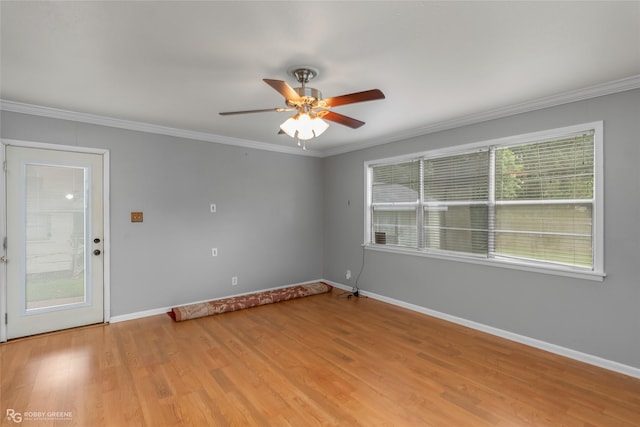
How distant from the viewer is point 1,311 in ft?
10.4

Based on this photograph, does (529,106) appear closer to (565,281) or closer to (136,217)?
(565,281)

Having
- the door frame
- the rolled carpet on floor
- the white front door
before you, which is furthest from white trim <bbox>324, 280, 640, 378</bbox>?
the white front door

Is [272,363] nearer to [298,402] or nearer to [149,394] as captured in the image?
[298,402]

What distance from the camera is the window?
9.49 feet

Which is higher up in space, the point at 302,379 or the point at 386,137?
the point at 386,137

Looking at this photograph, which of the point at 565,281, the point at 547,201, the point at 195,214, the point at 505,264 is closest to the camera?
the point at 565,281

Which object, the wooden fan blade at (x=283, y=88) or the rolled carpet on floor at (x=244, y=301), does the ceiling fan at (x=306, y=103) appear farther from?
the rolled carpet on floor at (x=244, y=301)

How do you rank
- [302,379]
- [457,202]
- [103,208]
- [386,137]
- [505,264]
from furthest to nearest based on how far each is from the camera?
[386,137] → [457,202] → [103,208] → [505,264] → [302,379]

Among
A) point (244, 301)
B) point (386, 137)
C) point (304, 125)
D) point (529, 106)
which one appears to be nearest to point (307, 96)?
point (304, 125)

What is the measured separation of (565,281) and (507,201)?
94 centimetres

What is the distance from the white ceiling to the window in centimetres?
60

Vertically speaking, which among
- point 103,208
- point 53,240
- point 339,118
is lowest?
point 53,240

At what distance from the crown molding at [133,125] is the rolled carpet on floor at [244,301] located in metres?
2.29

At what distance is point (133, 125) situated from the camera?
3861 millimetres
